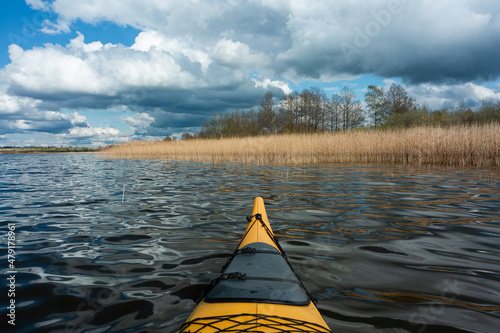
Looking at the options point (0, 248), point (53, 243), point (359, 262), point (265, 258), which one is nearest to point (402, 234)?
point (359, 262)

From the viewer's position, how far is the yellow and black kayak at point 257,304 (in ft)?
4.19

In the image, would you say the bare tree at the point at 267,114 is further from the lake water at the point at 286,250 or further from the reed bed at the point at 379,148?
the lake water at the point at 286,250

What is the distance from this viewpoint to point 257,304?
4.58 feet

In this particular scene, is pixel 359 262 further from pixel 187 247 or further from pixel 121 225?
pixel 121 225

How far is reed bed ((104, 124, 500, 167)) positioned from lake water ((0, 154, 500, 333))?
6.75 metres

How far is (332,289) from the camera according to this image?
2.19 meters

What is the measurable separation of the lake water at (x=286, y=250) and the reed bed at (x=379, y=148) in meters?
6.75

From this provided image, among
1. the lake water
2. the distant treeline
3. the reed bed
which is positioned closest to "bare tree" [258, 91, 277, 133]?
the distant treeline

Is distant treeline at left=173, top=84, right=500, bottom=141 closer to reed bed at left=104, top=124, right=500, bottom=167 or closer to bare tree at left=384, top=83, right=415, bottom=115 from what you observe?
bare tree at left=384, top=83, right=415, bottom=115

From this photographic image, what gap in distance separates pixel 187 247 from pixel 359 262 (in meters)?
1.97

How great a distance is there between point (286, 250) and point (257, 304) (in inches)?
64.6

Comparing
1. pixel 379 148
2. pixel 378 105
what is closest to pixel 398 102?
pixel 378 105

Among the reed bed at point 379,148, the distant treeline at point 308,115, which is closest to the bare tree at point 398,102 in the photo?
the distant treeline at point 308,115

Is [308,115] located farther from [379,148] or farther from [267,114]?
[379,148]
